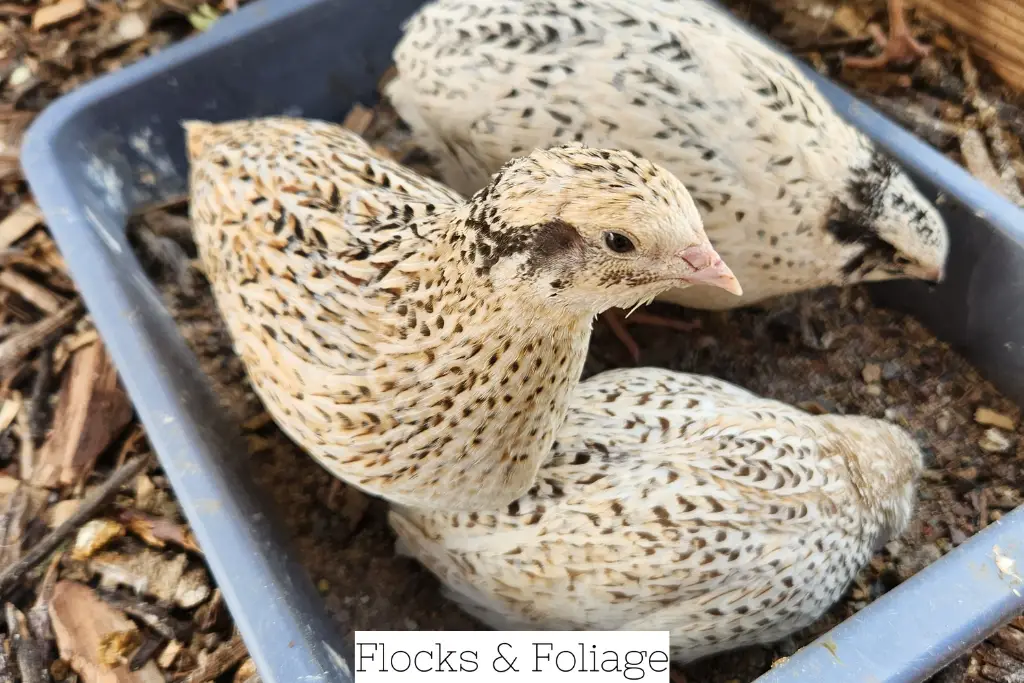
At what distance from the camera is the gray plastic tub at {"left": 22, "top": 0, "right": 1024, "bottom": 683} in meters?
1.19

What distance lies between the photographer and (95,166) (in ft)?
6.53

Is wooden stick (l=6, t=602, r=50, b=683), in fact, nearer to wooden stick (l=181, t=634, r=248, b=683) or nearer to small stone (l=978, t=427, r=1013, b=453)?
wooden stick (l=181, t=634, r=248, b=683)

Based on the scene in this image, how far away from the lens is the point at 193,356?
1.89 meters

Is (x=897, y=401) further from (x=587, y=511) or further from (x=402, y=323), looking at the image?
(x=402, y=323)

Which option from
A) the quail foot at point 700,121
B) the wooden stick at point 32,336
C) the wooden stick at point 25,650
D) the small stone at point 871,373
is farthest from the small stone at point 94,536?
the small stone at point 871,373

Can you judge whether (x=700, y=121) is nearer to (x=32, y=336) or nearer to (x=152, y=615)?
(x=152, y=615)

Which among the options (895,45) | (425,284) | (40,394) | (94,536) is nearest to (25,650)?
(94,536)

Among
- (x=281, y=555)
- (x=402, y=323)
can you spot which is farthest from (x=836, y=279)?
(x=281, y=555)

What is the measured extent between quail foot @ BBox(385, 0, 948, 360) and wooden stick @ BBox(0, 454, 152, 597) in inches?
39.4

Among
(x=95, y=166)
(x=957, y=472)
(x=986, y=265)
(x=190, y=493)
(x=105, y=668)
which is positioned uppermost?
(x=986, y=265)

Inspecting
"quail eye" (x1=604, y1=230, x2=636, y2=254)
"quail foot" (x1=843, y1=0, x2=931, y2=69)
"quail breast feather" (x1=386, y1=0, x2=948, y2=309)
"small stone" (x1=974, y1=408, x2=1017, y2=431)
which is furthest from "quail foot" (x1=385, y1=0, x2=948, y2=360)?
"quail eye" (x1=604, y1=230, x2=636, y2=254)

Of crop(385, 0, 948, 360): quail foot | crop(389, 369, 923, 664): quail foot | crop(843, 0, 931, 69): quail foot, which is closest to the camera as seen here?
crop(389, 369, 923, 664): quail foot

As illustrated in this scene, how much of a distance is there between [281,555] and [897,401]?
53.6 inches

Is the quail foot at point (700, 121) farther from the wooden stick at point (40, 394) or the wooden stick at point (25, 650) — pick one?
the wooden stick at point (25, 650)
